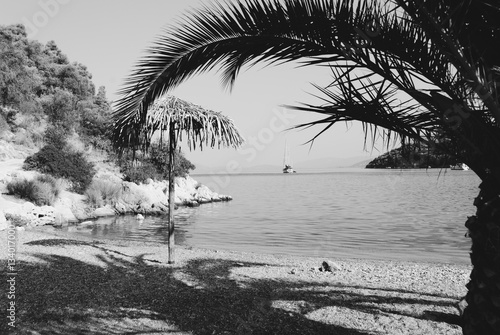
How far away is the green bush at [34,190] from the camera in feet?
59.9

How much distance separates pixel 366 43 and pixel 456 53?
0.83 m

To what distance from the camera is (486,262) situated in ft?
10.1

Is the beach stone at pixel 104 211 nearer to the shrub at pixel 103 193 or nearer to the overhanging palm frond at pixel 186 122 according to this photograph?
the shrub at pixel 103 193

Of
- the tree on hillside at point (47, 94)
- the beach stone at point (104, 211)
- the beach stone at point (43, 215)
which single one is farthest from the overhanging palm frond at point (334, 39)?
the tree on hillside at point (47, 94)

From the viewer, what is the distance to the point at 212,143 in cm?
894

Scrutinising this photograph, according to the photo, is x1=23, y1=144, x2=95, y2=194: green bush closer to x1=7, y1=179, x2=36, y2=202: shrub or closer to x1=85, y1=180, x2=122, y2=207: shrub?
x1=85, y1=180, x2=122, y2=207: shrub

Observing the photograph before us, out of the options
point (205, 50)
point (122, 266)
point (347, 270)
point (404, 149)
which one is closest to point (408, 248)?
point (347, 270)

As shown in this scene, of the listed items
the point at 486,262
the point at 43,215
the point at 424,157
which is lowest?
the point at 43,215

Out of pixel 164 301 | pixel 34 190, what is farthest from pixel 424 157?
pixel 34 190

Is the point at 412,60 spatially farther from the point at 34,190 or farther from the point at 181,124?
the point at 34,190

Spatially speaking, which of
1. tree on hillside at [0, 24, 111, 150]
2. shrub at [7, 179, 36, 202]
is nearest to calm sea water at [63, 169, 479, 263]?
shrub at [7, 179, 36, 202]

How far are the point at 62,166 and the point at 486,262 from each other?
901 inches

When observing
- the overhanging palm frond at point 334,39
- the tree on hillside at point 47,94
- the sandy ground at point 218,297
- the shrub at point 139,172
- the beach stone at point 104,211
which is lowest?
the beach stone at point 104,211

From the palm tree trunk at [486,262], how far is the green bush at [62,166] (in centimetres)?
2255
